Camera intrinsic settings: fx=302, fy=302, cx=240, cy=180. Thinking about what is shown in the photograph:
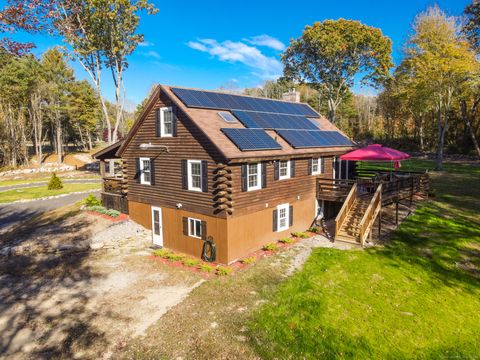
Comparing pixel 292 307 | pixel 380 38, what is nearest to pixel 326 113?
pixel 380 38

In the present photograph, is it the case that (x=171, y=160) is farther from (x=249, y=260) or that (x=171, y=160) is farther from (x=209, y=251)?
(x=249, y=260)

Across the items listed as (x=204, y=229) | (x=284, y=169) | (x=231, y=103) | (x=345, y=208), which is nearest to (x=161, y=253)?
(x=204, y=229)

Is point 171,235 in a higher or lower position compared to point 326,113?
lower

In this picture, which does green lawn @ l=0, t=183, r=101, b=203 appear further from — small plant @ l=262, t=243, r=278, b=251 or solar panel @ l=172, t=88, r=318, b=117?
small plant @ l=262, t=243, r=278, b=251

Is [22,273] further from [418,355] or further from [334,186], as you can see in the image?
[334,186]

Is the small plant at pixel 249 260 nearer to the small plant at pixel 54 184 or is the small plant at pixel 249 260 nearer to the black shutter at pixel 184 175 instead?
the black shutter at pixel 184 175
